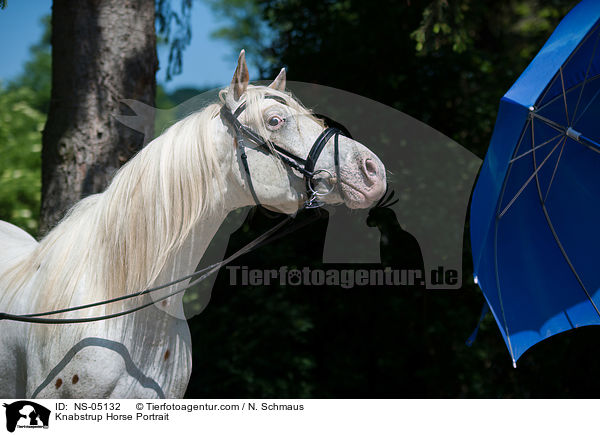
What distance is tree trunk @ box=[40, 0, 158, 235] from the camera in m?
3.51

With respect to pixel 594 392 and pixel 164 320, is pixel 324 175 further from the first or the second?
pixel 594 392

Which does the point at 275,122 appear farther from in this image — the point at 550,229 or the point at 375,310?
the point at 375,310

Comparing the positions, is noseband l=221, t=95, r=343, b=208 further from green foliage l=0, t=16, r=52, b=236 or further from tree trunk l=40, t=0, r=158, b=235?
green foliage l=0, t=16, r=52, b=236

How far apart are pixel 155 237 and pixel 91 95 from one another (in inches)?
70.9

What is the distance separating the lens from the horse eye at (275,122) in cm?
227

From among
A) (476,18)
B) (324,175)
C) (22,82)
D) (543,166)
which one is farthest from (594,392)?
(22,82)

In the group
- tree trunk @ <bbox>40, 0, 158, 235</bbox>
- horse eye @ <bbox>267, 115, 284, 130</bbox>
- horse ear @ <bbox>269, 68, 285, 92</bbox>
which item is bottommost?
horse eye @ <bbox>267, 115, 284, 130</bbox>

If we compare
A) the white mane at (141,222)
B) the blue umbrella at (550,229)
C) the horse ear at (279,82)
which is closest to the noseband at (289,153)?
the white mane at (141,222)

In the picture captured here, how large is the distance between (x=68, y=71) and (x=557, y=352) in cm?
484

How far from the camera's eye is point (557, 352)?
506 cm

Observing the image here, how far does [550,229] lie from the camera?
2719mm
